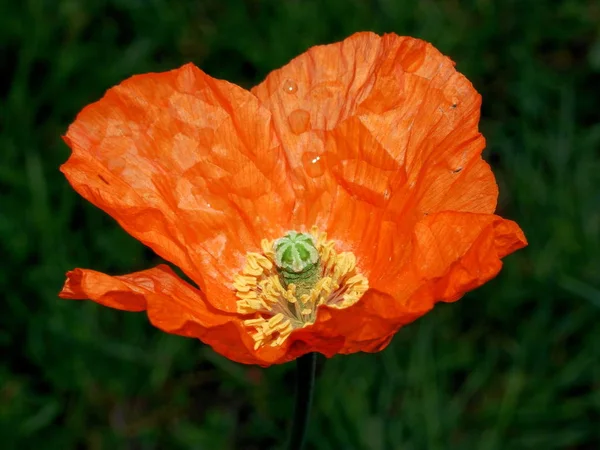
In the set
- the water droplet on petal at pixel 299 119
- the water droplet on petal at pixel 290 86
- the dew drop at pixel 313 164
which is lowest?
the dew drop at pixel 313 164

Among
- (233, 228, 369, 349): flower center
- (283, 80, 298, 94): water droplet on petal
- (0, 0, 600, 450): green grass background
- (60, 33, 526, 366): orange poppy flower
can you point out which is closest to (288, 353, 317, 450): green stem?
(60, 33, 526, 366): orange poppy flower

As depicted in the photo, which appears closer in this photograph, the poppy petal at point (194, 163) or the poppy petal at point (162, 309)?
the poppy petal at point (162, 309)

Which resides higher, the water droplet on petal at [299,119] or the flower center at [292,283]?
the water droplet on petal at [299,119]

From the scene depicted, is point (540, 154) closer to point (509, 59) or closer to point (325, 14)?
point (509, 59)

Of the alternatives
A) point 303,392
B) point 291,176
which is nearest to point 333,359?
point 291,176

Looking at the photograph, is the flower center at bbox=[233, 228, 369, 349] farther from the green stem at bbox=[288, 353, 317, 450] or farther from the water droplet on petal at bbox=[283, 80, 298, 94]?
the water droplet on petal at bbox=[283, 80, 298, 94]

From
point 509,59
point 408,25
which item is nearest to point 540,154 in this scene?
point 509,59

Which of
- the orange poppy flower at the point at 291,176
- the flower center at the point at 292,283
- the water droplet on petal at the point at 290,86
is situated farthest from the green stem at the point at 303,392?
the water droplet on petal at the point at 290,86

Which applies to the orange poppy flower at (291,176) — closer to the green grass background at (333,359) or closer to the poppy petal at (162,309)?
the poppy petal at (162,309)
